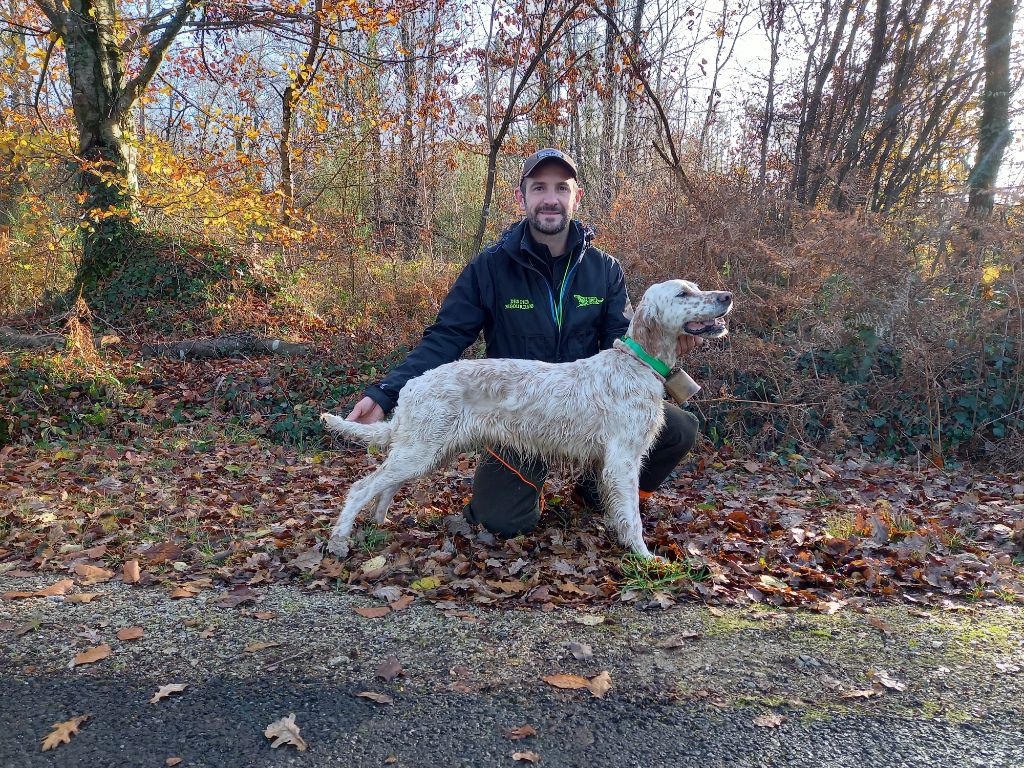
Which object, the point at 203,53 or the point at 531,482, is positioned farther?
the point at 203,53

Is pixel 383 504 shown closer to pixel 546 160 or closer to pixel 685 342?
pixel 685 342

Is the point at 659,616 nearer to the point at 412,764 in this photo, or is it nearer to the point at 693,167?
the point at 412,764

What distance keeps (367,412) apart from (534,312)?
1.21m

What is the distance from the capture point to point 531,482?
418cm

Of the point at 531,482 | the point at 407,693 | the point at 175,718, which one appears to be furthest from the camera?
the point at 531,482

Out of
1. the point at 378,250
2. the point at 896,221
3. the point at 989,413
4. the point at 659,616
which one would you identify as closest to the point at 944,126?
the point at 896,221

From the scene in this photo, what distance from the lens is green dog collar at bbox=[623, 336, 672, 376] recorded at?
12.6ft

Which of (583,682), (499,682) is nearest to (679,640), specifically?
(583,682)

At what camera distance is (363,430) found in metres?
3.83

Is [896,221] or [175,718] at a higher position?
[896,221]

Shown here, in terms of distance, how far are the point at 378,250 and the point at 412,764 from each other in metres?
9.52

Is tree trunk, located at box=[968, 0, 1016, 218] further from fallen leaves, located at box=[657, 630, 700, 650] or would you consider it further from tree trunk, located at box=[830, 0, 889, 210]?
fallen leaves, located at box=[657, 630, 700, 650]

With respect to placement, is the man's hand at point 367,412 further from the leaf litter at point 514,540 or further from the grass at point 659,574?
the grass at point 659,574

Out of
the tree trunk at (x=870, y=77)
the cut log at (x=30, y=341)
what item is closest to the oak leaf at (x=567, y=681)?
the cut log at (x=30, y=341)
